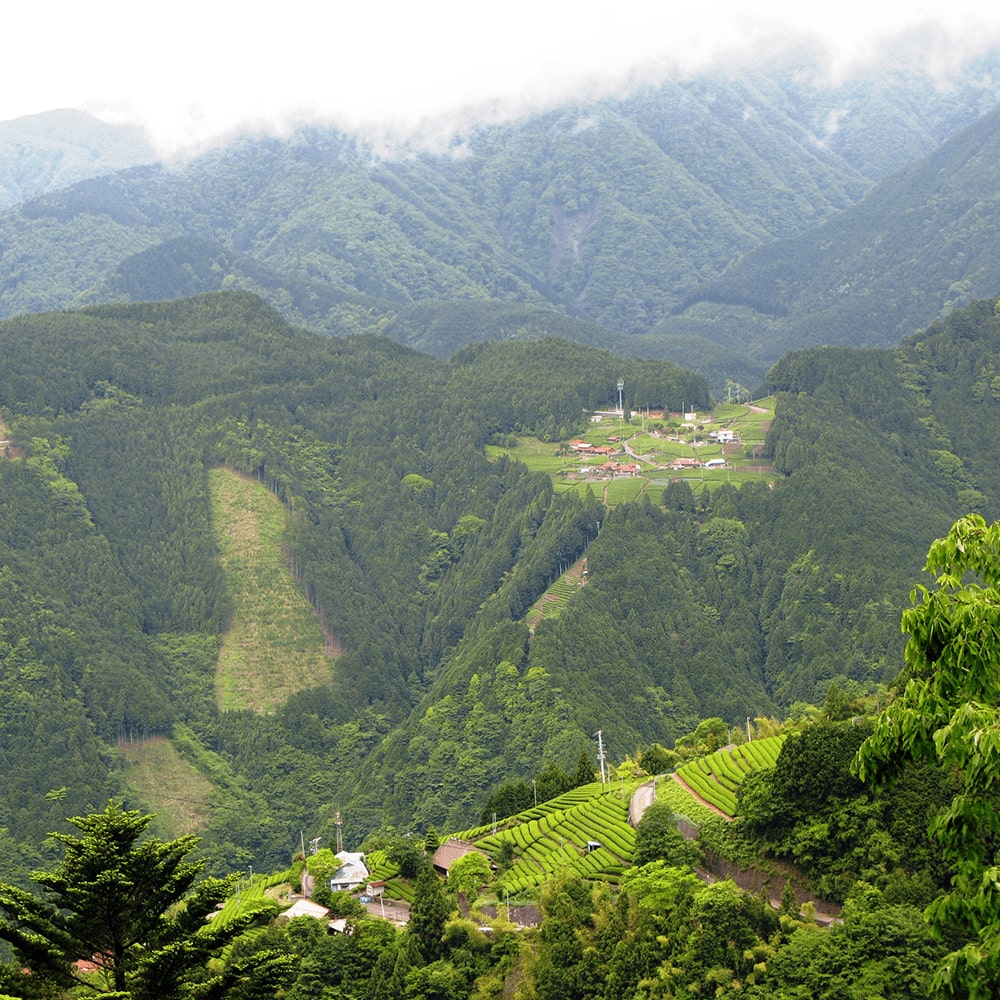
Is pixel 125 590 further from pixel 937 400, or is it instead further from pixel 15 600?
pixel 937 400

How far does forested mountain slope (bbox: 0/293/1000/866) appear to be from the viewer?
94250 mm

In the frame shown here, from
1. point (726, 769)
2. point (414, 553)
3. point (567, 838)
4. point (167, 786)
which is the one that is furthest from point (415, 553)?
point (567, 838)

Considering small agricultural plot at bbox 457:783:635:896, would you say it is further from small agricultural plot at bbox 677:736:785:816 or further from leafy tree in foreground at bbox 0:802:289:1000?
leafy tree in foreground at bbox 0:802:289:1000

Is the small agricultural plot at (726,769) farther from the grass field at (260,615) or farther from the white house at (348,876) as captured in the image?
the grass field at (260,615)

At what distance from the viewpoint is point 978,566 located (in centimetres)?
1426

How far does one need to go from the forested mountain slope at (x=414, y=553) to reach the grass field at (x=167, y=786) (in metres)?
1.24

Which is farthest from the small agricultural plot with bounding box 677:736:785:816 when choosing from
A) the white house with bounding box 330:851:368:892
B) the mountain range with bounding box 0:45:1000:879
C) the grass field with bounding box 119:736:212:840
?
the grass field with bounding box 119:736:212:840

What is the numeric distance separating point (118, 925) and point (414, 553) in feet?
374

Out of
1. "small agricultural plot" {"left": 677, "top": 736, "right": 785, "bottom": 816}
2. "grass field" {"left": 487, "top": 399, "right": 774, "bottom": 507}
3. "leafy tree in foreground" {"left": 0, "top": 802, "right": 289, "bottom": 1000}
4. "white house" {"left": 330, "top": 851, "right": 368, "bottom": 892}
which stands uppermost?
"grass field" {"left": 487, "top": 399, "right": 774, "bottom": 507}

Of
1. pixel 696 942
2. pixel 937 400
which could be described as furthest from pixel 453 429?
pixel 696 942

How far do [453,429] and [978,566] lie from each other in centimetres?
13065

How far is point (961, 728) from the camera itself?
13.6 m

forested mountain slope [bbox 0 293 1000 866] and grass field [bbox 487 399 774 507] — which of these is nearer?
forested mountain slope [bbox 0 293 1000 866]

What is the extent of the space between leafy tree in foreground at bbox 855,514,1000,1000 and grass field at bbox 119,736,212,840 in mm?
83631
